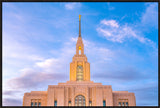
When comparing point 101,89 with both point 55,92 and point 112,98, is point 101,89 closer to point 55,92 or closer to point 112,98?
point 112,98

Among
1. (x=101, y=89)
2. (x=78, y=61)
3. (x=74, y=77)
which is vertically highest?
(x=78, y=61)

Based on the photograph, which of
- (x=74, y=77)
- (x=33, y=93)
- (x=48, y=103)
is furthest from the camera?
(x=74, y=77)

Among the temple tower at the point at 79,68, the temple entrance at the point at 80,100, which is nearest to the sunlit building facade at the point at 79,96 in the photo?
the temple entrance at the point at 80,100

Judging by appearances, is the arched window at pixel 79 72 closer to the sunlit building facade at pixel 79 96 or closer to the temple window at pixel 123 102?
the sunlit building facade at pixel 79 96

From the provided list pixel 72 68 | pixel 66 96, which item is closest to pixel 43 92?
pixel 66 96

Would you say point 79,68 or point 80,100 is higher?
point 79,68

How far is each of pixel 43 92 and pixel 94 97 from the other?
14.0 m

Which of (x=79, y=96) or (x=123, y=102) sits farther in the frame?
(x=123, y=102)

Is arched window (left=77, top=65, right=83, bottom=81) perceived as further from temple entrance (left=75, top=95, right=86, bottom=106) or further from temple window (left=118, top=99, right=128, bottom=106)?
temple window (left=118, top=99, right=128, bottom=106)

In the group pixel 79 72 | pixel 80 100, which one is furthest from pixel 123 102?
pixel 79 72

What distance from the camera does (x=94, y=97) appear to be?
47656 mm

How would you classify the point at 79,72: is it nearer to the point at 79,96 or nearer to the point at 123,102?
the point at 79,96

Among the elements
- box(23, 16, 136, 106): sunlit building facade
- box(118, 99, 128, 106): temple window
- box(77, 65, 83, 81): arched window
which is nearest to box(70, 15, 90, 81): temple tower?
box(77, 65, 83, 81): arched window

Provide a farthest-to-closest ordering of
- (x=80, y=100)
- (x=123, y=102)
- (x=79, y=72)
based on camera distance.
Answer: (x=79, y=72) → (x=123, y=102) → (x=80, y=100)
